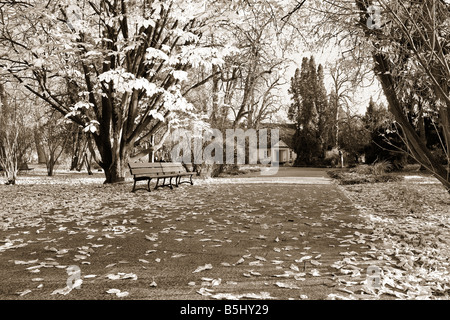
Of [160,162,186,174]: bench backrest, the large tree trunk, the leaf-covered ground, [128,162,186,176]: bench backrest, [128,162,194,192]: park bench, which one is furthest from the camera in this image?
[160,162,186,174]: bench backrest

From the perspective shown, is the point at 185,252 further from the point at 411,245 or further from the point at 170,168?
the point at 170,168

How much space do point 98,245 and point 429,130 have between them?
24599mm

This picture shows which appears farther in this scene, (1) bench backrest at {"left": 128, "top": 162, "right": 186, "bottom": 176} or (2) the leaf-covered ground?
(1) bench backrest at {"left": 128, "top": 162, "right": 186, "bottom": 176}

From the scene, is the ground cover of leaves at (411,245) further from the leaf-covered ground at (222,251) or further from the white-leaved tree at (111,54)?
the white-leaved tree at (111,54)

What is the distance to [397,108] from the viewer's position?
5.86 meters

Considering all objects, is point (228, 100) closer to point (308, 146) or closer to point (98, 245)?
point (98, 245)

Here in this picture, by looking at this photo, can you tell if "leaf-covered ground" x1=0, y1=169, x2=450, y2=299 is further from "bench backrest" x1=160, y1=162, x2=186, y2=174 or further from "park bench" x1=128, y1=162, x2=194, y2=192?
"bench backrest" x1=160, y1=162, x2=186, y2=174

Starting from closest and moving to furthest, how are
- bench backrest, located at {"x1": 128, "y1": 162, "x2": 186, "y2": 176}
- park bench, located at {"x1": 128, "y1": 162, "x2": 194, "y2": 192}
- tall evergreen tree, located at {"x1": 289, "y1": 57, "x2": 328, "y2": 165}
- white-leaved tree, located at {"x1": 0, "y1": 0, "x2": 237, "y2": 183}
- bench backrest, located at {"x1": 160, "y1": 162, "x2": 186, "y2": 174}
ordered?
white-leaved tree, located at {"x1": 0, "y1": 0, "x2": 237, "y2": 183}
park bench, located at {"x1": 128, "y1": 162, "x2": 194, "y2": 192}
bench backrest, located at {"x1": 128, "y1": 162, "x2": 186, "y2": 176}
bench backrest, located at {"x1": 160, "y1": 162, "x2": 186, "y2": 174}
tall evergreen tree, located at {"x1": 289, "y1": 57, "x2": 328, "y2": 165}

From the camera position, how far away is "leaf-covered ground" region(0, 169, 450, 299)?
3031 millimetres

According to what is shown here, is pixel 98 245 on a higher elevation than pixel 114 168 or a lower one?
lower

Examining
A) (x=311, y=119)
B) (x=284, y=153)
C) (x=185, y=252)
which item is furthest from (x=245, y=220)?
(x=284, y=153)
